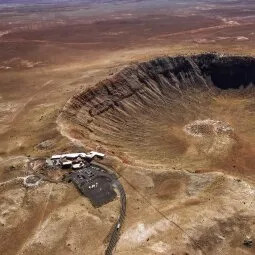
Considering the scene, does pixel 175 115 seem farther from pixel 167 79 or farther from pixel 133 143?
pixel 133 143

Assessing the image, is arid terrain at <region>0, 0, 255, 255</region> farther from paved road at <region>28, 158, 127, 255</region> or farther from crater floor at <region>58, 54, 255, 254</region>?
paved road at <region>28, 158, 127, 255</region>

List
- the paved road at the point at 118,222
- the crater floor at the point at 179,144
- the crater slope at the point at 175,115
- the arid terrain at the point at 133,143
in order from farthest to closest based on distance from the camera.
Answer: the crater slope at the point at 175,115 → the crater floor at the point at 179,144 → the arid terrain at the point at 133,143 → the paved road at the point at 118,222

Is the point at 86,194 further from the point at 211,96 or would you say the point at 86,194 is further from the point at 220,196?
the point at 211,96

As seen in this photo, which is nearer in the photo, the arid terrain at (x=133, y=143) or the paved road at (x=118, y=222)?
the paved road at (x=118, y=222)

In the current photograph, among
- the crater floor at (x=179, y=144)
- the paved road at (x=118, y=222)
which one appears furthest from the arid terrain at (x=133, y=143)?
the paved road at (x=118, y=222)

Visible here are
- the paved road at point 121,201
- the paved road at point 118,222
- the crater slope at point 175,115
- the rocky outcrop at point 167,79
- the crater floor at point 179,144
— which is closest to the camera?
the paved road at point 118,222

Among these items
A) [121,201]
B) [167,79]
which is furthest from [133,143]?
[167,79]

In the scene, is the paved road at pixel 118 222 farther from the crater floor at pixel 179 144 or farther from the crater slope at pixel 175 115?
the crater slope at pixel 175 115

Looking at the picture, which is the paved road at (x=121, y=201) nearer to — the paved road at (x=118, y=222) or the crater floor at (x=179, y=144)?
the paved road at (x=118, y=222)

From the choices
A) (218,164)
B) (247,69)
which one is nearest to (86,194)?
(218,164)
